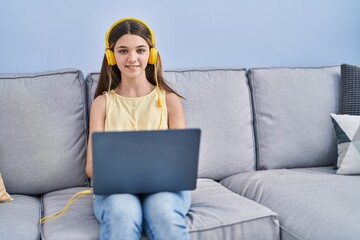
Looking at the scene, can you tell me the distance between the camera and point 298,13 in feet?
8.14

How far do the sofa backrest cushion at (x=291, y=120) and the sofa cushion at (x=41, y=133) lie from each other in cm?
75

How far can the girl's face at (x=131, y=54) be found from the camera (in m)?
1.79

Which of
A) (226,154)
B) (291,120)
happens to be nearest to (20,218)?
(226,154)

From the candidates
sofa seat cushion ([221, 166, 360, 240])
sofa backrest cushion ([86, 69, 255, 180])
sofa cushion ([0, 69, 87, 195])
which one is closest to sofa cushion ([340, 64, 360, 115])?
sofa seat cushion ([221, 166, 360, 240])

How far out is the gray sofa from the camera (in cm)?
151

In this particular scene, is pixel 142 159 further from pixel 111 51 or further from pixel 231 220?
pixel 111 51

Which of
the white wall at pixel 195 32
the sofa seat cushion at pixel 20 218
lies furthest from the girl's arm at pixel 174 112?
the sofa seat cushion at pixel 20 218

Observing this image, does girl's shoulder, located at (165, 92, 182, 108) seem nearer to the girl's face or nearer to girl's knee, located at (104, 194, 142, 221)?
the girl's face

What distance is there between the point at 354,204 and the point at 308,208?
0.45 ft

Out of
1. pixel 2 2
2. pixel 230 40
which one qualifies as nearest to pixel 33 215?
pixel 2 2

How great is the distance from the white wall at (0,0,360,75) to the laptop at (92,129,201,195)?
3.17 ft

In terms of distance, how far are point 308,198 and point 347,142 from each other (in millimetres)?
467

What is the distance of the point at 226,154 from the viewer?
2.05 metres

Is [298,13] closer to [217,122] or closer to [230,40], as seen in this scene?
[230,40]
